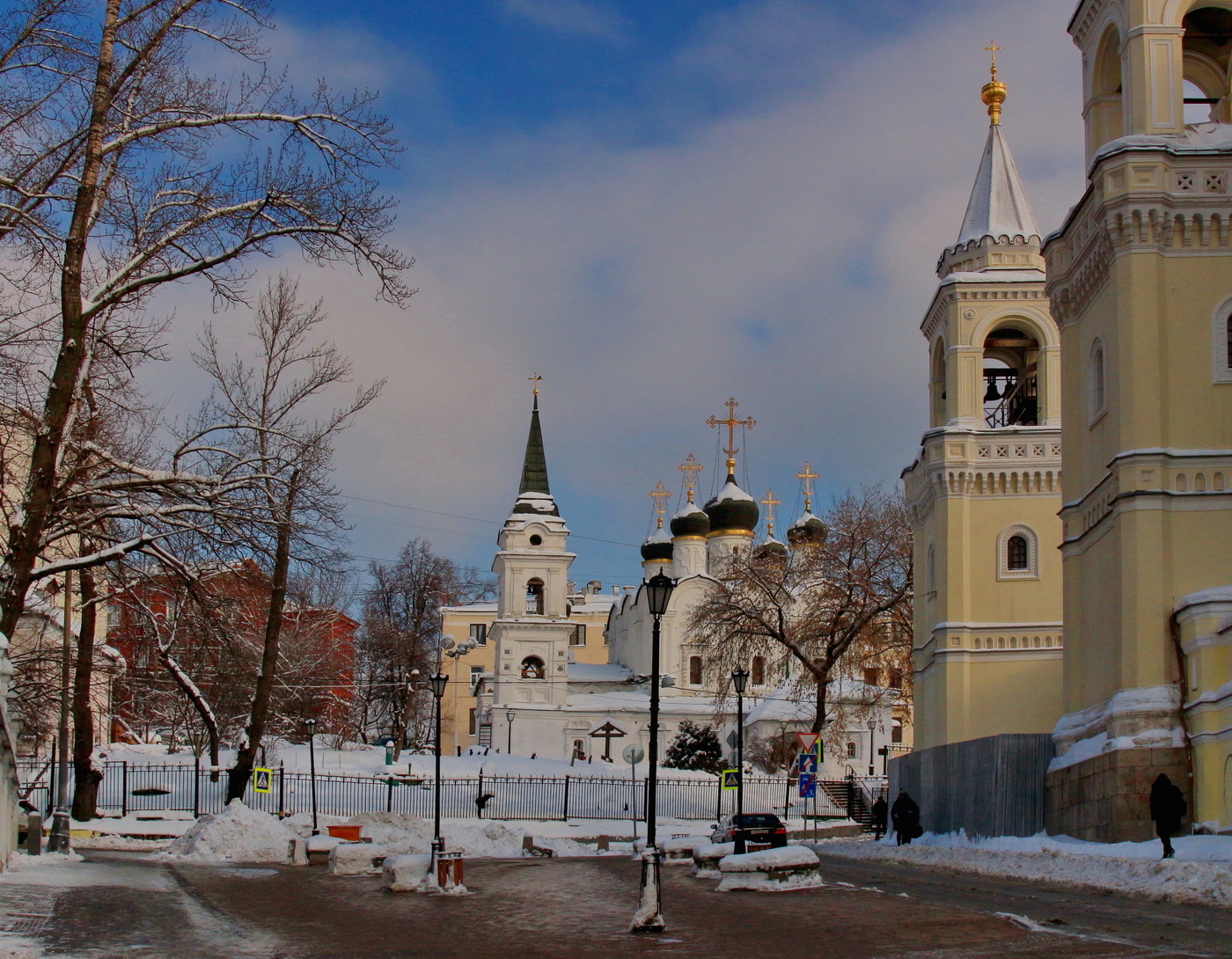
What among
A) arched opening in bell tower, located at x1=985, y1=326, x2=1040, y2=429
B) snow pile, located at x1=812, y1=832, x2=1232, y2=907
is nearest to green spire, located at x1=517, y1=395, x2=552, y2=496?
arched opening in bell tower, located at x1=985, y1=326, x2=1040, y2=429

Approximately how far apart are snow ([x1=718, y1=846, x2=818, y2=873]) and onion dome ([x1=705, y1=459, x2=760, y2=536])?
6613cm

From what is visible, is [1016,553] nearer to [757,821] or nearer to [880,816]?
[880,816]

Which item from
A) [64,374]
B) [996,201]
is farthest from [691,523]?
[64,374]

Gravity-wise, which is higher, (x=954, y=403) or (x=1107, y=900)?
(x=954, y=403)

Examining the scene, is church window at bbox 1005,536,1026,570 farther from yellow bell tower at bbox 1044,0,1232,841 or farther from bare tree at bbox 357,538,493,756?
bare tree at bbox 357,538,493,756

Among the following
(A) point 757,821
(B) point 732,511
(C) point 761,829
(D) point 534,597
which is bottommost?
(C) point 761,829

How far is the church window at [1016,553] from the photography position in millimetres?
36125

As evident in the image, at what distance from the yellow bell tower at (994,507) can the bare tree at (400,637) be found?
37454mm

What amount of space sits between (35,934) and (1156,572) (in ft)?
53.4

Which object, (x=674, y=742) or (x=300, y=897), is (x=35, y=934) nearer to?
(x=300, y=897)

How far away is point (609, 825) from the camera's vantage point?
139 ft

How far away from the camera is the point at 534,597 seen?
256ft

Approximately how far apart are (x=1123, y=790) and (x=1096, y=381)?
6956 mm

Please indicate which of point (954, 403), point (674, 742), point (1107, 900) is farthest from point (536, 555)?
point (1107, 900)
